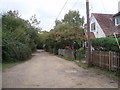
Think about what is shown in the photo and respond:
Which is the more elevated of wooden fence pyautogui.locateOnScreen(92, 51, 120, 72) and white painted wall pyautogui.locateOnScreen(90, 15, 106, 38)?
white painted wall pyautogui.locateOnScreen(90, 15, 106, 38)

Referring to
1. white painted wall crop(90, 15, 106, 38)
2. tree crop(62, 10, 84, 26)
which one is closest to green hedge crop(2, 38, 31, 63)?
white painted wall crop(90, 15, 106, 38)

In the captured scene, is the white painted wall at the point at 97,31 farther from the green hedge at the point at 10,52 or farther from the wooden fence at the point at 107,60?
the green hedge at the point at 10,52

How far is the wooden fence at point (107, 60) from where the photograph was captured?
9.66 m

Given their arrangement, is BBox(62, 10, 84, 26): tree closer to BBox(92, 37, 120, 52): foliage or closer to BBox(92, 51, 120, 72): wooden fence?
BBox(92, 37, 120, 52): foliage

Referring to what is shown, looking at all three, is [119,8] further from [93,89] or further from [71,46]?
[93,89]

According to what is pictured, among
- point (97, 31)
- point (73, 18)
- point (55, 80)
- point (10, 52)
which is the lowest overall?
point (55, 80)

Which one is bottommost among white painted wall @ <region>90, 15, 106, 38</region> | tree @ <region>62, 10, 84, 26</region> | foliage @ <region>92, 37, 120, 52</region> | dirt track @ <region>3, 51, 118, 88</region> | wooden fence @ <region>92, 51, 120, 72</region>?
dirt track @ <region>3, 51, 118, 88</region>

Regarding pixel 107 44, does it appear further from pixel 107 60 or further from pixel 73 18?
pixel 73 18

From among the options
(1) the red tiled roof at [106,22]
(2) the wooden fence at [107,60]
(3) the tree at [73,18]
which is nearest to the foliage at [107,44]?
(2) the wooden fence at [107,60]

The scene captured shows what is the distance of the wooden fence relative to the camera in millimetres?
9664

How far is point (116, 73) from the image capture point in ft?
31.2

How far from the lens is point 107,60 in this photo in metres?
10.8

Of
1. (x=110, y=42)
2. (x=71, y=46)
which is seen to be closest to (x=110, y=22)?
(x=71, y=46)

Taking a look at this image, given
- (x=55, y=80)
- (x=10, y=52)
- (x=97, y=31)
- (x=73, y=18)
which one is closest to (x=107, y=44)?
(x=55, y=80)
